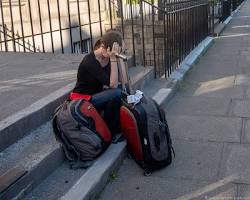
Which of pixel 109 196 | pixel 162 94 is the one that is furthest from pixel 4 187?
pixel 162 94

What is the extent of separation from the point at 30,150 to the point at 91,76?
3.02 ft

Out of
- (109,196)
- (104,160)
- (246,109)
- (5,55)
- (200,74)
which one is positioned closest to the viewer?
(109,196)

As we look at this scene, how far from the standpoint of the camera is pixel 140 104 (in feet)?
12.5

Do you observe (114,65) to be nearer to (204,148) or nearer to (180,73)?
(204,148)

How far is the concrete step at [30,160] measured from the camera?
3096 millimetres

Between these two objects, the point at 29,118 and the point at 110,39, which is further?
the point at 110,39

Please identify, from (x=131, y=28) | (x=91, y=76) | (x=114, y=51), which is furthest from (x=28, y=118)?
(x=131, y=28)

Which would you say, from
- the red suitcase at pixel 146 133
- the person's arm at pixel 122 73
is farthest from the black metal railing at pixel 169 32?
the red suitcase at pixel 146 133

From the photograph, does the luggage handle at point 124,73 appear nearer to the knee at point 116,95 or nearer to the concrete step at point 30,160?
the knee at point 116,95

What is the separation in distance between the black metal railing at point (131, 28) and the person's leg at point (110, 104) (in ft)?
7.89

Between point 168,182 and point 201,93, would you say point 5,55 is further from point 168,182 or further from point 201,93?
point 168,182

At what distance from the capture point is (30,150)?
3580 millimetres

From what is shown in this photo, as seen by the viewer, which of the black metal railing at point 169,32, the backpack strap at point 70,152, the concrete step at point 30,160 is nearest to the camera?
the concrete step at point 30,160

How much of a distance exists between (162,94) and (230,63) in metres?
3.36
